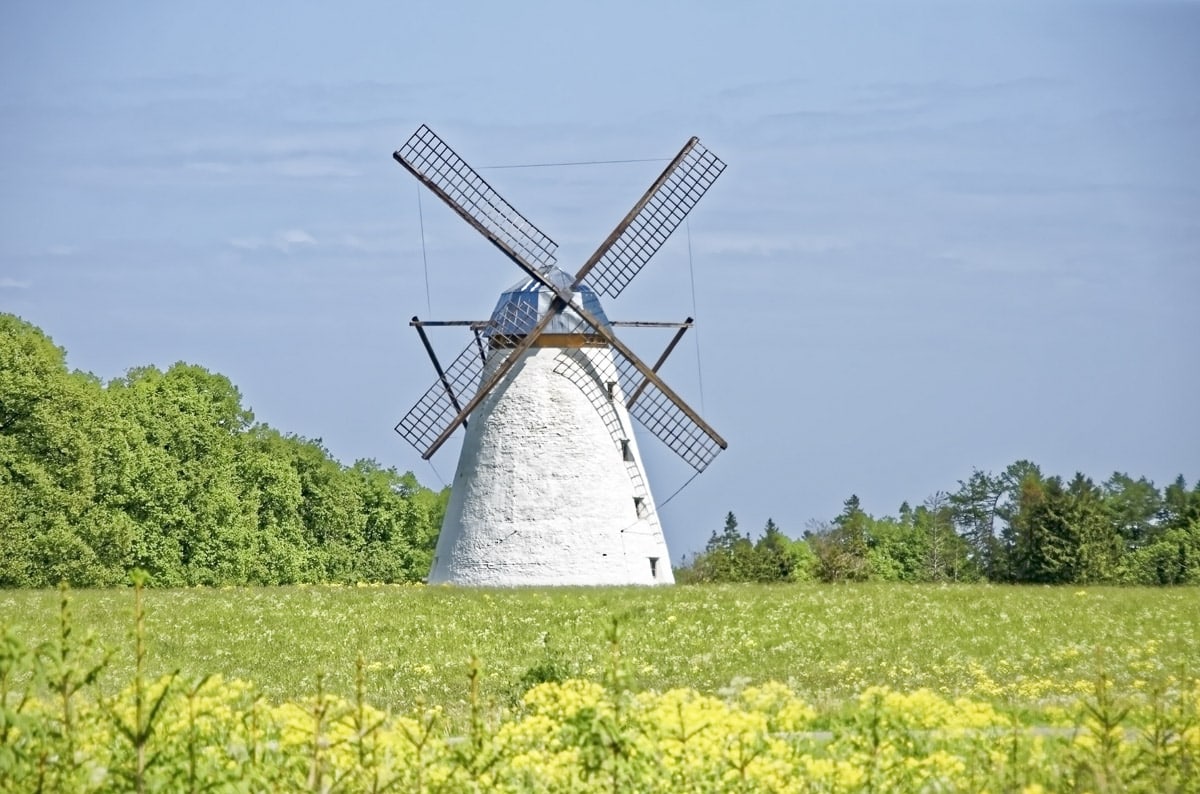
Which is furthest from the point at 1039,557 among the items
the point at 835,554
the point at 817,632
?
the point at 817,632

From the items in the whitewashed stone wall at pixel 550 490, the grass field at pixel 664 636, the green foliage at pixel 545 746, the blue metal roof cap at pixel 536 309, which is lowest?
the green foliage at pixel 545 746

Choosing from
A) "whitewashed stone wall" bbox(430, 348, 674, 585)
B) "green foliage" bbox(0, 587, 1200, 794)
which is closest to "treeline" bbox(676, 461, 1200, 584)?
"whitewashed stone wall" bbox(430, 348, 674, 585)

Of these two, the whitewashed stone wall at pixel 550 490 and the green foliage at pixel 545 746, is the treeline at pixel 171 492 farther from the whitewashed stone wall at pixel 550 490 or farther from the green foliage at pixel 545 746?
the green foliage at pixel 545 746

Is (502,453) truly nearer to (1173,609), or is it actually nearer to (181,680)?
(1173,609)

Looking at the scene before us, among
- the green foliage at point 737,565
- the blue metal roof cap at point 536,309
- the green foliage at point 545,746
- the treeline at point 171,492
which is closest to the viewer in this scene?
the green foliage at point 545,746

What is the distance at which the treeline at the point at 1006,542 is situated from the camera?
2625 inches

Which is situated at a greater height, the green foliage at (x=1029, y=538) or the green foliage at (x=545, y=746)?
the green foliage at (x=1029, y=538)

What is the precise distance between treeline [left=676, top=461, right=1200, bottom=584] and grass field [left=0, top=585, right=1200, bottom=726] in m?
21.6

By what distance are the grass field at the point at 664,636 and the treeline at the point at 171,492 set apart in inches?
697

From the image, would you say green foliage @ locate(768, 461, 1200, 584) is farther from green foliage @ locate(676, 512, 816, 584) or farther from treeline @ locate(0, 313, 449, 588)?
treeline @ locate(0, 313, 449, 588)

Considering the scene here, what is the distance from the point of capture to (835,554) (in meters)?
69.8

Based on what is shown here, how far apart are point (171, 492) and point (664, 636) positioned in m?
37.1

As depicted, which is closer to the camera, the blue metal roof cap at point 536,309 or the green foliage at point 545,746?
the green foliage at point 545,746

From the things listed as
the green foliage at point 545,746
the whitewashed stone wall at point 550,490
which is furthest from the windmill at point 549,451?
the green foliage at point 545,746
